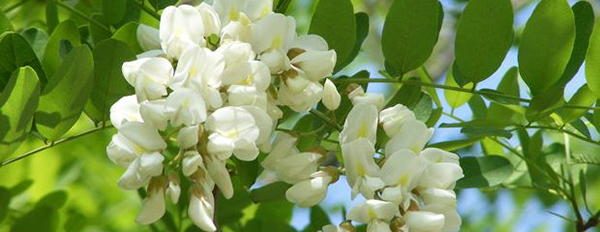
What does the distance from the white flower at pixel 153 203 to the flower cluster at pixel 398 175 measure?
0.41 ft

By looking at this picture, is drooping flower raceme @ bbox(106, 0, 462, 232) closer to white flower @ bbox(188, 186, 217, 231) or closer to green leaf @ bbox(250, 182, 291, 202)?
white flower @ bbox(188, 186, 217, 231)

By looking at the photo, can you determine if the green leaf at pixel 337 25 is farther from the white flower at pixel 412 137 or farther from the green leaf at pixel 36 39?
the green leaf at pixel 36 39

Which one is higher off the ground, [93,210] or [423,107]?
[423,107]

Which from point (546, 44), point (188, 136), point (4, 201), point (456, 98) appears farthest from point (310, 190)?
point (4, 201)

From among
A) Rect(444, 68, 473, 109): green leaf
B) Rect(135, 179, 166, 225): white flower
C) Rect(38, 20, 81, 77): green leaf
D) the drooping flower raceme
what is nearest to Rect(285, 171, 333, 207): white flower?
the drooping flower raceme

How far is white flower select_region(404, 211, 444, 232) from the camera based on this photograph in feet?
2.63

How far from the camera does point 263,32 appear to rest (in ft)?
2.79

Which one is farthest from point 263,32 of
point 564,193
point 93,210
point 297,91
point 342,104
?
point 93,210

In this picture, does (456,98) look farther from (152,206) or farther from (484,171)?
(152,206)

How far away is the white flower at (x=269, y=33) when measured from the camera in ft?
2.77

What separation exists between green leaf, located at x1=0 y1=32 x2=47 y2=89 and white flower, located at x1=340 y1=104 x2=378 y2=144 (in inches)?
10.5

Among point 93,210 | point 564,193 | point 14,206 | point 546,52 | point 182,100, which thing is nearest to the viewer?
point 182,100

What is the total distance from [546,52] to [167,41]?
307 mm

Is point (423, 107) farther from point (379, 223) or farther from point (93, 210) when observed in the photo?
point (93, 210)
